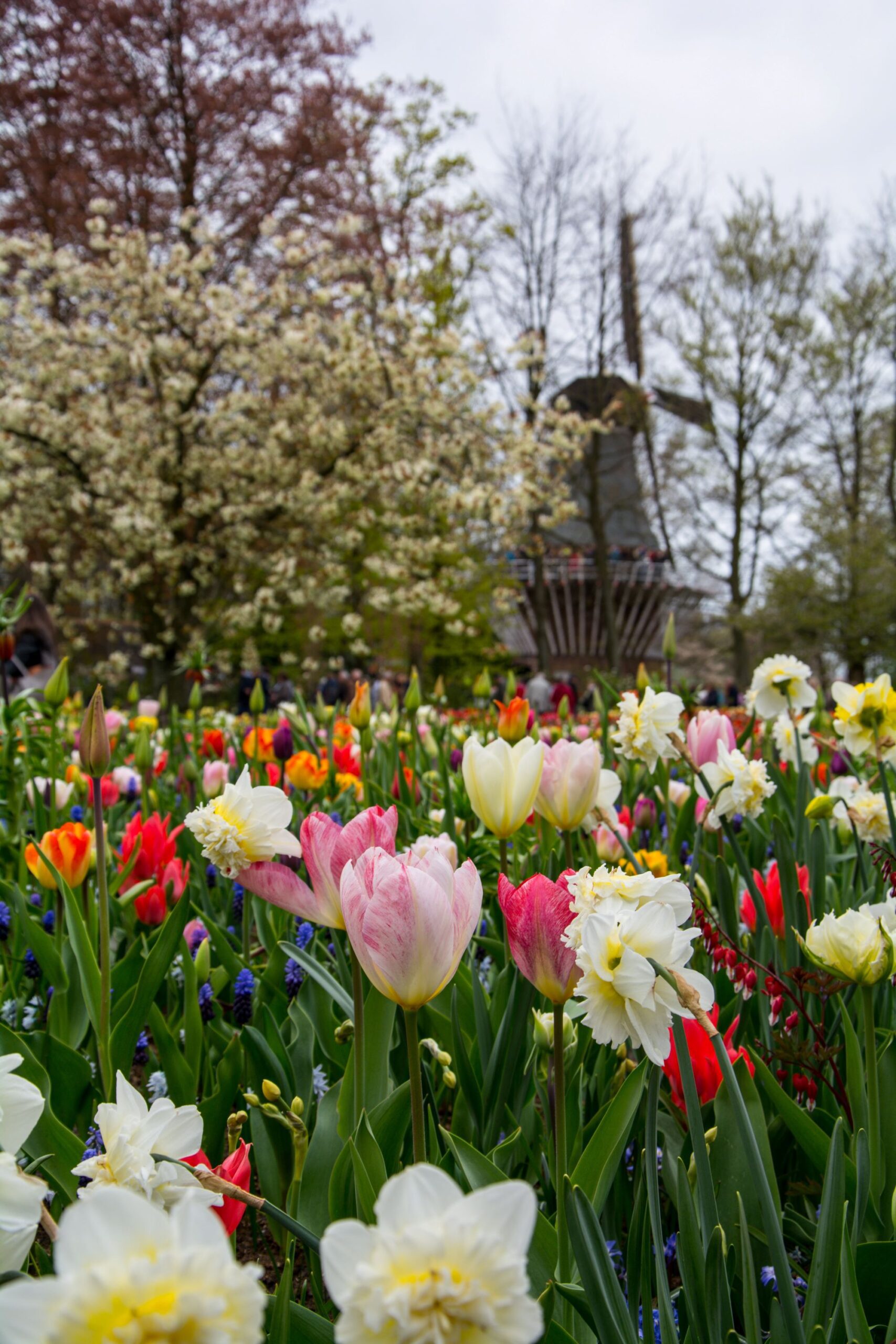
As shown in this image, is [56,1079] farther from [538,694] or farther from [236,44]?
[236,44]

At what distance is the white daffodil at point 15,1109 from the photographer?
1.77ft

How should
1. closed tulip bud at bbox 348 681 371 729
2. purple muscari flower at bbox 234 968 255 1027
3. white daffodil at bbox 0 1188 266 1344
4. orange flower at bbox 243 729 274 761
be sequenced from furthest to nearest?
1. orange flower at bbox 243 729 274 761
2. closed tulip bud at bbox 348 681 371 729
3. purple muscari flower at bbox 234 968 255 1027
4. white daffodil at bbox 0 1188 266 1344

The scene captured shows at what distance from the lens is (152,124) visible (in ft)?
46.2

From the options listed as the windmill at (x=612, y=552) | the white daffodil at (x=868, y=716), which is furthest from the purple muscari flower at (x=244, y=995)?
the windmill at (x=612, y=552)

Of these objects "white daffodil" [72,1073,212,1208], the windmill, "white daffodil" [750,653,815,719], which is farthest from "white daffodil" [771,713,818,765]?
the windmill

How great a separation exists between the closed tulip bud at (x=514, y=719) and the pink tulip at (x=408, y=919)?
0.89 meters

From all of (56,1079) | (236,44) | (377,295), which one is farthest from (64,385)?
(56,1079)

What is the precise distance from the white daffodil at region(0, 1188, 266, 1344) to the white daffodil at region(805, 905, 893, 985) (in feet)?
2.14

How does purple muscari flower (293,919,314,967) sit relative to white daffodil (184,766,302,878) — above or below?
below

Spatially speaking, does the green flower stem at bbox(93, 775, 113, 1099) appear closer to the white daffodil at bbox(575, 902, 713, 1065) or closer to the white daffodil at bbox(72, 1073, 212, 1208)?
the white daffodil at bbox(72, 1073, 212, 1208)

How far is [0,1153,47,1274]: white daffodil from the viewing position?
1.54 ft

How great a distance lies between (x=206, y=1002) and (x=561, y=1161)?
83 centimetres

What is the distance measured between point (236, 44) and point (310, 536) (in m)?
8.22

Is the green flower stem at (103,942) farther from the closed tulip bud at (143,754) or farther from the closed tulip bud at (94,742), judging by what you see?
the closed tulip bud at (143,754)
